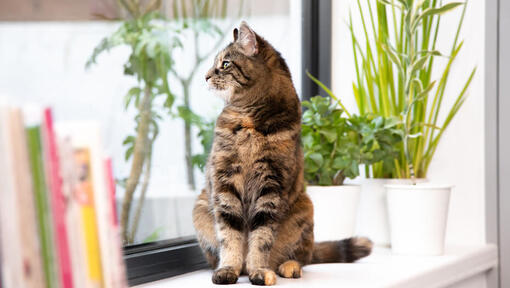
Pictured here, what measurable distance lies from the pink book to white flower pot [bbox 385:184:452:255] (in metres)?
1.27

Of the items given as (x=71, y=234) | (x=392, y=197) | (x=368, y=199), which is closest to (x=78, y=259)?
(x=71, y=234)

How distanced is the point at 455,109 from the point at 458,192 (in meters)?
0.29

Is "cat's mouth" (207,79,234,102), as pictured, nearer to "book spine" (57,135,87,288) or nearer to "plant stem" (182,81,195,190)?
"plant stem" (182,81,195,190)

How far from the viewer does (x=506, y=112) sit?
180cm

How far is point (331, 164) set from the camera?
157 centimetres

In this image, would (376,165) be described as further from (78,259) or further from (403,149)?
(78,259)

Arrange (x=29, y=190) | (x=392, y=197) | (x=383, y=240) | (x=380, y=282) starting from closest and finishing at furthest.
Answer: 1. (x=29, y=190)
2. (x=380, y=282)
3. (x=392, y=197)
4. (x=383, y=240)

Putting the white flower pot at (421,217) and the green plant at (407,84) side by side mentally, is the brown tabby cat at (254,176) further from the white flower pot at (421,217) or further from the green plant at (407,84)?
the green plant at (407,84)

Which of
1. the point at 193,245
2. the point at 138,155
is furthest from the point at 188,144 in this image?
the point at 193,245

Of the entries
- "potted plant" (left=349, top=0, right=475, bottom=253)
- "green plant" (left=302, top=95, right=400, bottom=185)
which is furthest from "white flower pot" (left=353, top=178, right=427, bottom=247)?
"green plant" (left=302, top=95, right=400, bottom=185)

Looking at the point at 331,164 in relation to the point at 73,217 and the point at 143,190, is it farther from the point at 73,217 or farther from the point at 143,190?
the point at 73,217

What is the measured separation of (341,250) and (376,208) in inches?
12.5

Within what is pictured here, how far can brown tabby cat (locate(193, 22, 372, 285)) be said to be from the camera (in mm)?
1164

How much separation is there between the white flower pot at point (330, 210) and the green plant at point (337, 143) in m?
0.03
